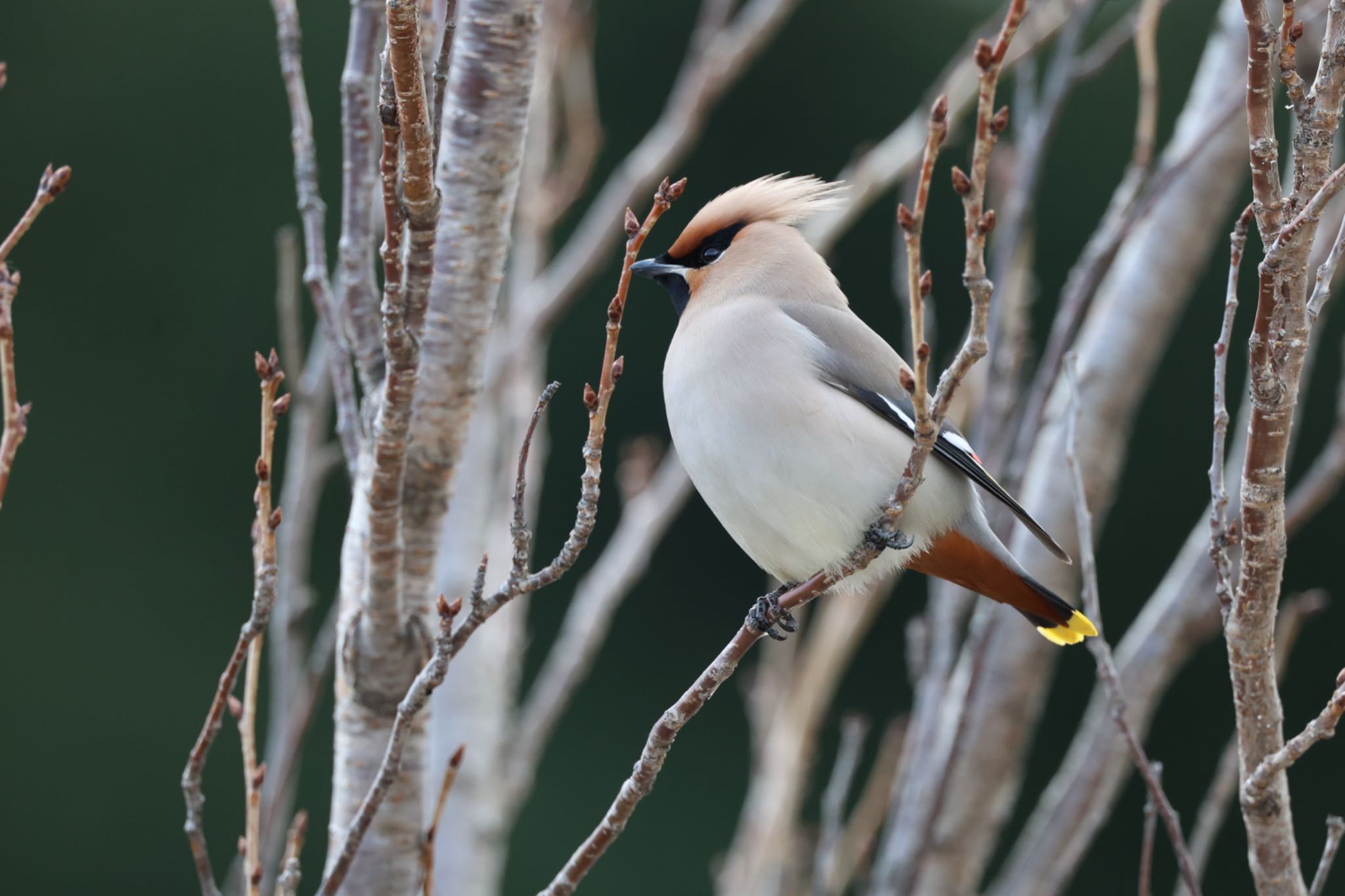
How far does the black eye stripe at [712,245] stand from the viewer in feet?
11.1

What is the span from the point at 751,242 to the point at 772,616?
98 cm

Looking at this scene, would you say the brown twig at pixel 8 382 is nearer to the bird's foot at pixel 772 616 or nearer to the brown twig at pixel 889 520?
the brown twig at pixel 889 520

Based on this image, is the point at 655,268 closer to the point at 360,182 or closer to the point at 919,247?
the point at 360,182

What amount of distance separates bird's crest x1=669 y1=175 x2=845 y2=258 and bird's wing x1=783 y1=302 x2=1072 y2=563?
364 mm

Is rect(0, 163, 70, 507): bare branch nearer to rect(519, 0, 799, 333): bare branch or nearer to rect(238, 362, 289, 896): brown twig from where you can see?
rect(238, 362, 289, 896): brown twig

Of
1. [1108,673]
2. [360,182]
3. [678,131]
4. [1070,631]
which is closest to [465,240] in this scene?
[360,182]

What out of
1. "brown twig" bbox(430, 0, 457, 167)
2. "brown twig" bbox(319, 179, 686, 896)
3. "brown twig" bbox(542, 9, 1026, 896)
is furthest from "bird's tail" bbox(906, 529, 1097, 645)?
"brown twig" bbox(430, 0, 457, 167)

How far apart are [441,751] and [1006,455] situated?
1.47 meters

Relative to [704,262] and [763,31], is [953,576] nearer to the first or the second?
[704,262]

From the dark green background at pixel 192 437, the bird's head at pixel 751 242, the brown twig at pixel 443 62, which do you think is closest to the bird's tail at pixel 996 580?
the bird's head at pixel 751 242

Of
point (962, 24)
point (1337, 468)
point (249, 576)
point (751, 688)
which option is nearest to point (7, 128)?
point (249, 576)

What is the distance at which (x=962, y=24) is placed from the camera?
31.0 feet

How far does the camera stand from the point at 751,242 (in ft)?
10.9

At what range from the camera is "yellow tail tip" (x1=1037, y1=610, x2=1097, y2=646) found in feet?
9.21
